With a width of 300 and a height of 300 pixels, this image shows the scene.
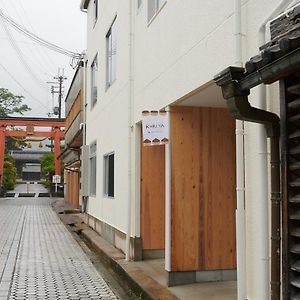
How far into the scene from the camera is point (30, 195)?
1869 inches

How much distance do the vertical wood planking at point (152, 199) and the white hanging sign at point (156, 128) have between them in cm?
188

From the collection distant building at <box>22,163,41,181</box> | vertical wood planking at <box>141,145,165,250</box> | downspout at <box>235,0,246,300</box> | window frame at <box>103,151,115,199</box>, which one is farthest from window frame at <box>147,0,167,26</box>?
distant building at <box>22,163,41,181</box>

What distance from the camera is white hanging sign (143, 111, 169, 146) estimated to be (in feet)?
23.4

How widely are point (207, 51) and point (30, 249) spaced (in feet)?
27.0

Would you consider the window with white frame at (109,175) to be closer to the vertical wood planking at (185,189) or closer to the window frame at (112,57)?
the window frame at (112,57)

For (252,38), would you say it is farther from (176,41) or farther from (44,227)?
(44,227)

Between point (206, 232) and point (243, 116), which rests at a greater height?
point (243, 116)

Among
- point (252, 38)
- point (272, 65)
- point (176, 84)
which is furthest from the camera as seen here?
point (176, 84)

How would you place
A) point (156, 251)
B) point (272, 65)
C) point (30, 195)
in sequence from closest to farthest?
1. point (272, 65)
2. point (156, 251)
3. point (30, 195)

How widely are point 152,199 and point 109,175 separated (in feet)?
12.8

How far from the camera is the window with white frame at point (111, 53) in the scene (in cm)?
1248

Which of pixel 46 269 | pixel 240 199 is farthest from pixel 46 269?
pixel 240 199

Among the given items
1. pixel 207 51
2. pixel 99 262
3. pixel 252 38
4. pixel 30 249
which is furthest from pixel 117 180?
pixel 252 38

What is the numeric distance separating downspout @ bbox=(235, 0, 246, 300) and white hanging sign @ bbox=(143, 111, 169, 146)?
2.38 meters
